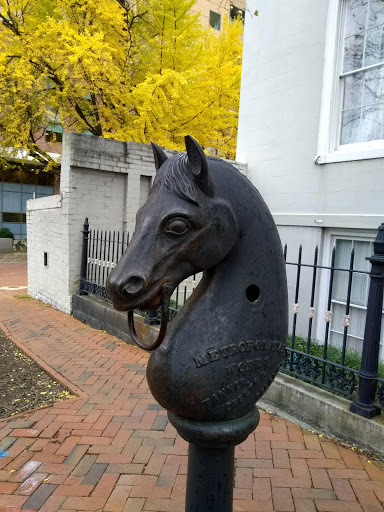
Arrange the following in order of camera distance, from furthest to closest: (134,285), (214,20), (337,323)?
(214,20) < (337,323) < (134,285)

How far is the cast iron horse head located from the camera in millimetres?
1258

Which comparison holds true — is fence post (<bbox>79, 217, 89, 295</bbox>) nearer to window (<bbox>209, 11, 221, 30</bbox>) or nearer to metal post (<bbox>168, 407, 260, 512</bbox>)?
metal post (<bbox>168, 407, 260, 512</bbox>)

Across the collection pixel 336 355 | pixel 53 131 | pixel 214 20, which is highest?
pixel 214 20

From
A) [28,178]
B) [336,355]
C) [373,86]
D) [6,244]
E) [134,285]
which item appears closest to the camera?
[134,285]

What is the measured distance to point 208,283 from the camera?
1468 millimetres

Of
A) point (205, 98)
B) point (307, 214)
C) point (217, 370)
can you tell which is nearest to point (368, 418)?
point (217, 370)

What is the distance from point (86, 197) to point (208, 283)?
6.26 meters

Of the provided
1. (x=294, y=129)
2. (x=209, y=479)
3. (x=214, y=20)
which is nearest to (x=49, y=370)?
(x=209, y=479)

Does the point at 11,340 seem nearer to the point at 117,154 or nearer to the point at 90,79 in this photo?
the point at 117,154

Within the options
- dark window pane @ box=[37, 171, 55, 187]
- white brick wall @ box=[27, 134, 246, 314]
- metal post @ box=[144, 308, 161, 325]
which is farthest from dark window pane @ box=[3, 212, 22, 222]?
metal post @ box=[144, 308, 161, 325]

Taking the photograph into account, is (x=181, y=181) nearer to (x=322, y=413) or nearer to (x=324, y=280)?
(x=322, y=413)

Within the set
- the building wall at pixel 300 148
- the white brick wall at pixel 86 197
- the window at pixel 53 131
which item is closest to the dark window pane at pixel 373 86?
the building wall at pixel 300 148

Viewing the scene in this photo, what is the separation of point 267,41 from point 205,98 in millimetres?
4852

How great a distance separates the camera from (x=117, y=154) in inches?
290
